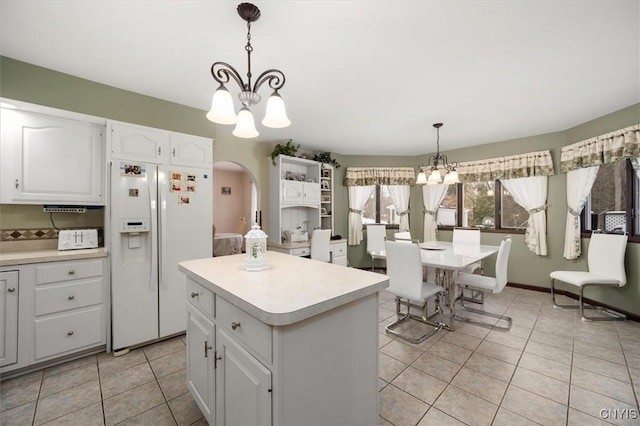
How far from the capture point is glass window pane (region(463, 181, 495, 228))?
460 cm

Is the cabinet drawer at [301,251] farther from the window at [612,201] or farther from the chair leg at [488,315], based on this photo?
the window at [612,201]

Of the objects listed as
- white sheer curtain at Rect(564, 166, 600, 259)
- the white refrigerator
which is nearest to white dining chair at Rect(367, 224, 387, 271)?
white sheer curtain at Rect(564, 166, 600, 259)

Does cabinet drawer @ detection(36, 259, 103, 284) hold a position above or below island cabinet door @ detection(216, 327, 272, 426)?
above

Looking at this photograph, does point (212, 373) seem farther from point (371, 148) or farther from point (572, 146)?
point (572, 146)

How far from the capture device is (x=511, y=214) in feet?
14.5

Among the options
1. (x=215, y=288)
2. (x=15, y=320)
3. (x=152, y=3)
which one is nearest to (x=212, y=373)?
(x=215, y=288)

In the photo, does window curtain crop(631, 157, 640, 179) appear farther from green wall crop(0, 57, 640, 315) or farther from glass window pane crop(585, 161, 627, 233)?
green wall crop(0, 57, 640, 315)

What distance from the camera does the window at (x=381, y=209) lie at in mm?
5523

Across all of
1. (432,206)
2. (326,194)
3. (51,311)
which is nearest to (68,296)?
(51,311)

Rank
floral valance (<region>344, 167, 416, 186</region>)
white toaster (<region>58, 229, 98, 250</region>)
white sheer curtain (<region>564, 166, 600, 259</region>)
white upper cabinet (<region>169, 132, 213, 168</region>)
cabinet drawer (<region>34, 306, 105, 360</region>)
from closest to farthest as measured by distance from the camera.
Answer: cabinet drawer (<region>34, 306, 105, 360</region>), white toaster (<region>58, 229, 98, 250</region>), white upper cabinet (<region>169, 132, 213, 168</region>), white sheer curtain (<region>564, 166, 600, 259</region>), floral valance (<region>344, 167, 416, 186</region>)

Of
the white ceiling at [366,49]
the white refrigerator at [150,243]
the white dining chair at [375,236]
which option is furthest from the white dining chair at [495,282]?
the white refrigerator at [150,243]

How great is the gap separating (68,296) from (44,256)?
0.38 metres

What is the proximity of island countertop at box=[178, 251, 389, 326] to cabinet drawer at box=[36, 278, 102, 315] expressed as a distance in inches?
48.8

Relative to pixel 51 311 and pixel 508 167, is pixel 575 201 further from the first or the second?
pixel 51 311
